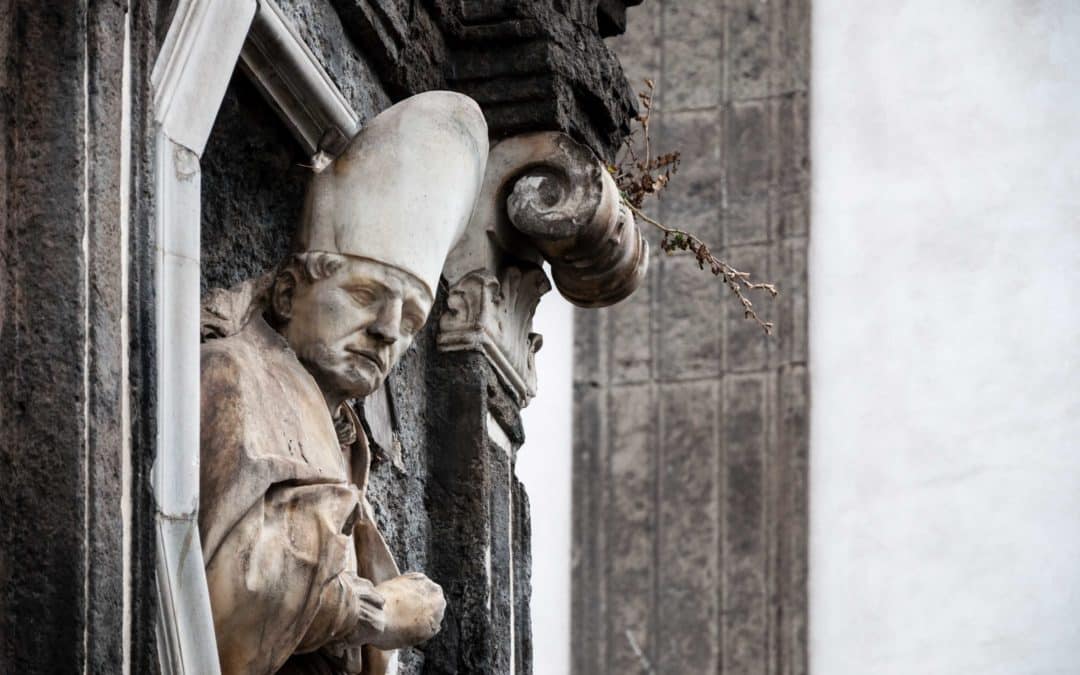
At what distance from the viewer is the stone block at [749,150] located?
10.3 metres

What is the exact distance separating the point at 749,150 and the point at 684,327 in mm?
530

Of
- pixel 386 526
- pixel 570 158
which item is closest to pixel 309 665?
pixel 386 526

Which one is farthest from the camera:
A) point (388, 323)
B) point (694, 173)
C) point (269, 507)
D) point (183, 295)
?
point (694, 173)

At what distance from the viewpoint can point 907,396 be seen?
9.75m

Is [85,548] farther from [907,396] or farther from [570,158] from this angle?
[907,396]

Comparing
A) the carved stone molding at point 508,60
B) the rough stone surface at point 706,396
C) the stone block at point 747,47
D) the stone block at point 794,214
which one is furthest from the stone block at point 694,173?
the carved stone molding at point 508,60

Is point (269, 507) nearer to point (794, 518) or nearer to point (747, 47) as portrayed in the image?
point (794, 518)

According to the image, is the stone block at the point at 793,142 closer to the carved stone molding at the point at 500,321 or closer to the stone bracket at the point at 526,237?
the carved stone molding at the point at 500,321

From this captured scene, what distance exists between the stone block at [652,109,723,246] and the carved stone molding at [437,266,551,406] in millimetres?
5081

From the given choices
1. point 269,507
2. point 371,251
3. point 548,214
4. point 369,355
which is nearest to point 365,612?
point 269,507

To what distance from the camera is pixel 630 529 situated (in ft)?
33.1

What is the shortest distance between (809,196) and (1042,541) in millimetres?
1178

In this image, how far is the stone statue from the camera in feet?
12.7

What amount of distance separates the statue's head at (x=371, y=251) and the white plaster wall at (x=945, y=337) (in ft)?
17.4
